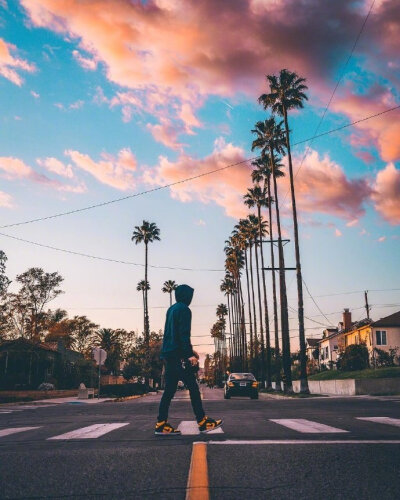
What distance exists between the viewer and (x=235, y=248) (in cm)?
7712

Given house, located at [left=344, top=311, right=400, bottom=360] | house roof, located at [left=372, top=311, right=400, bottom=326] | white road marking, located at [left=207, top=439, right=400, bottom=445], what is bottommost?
white road marking, located at [left=207, top=439, right=400, bottom=445]

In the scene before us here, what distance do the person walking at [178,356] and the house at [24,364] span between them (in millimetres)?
44583

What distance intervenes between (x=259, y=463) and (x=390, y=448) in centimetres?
165

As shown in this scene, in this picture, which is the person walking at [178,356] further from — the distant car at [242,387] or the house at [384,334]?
the house at [384,334]

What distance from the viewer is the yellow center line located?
3.41 metres

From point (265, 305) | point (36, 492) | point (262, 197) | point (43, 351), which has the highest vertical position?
point (262, 197)

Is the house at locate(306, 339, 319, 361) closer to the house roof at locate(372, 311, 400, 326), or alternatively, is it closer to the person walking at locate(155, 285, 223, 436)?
the house roof at locate(372, 311, 400, 326)

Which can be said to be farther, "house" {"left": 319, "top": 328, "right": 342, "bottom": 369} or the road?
"house" {"left": 319, "top": 328, "right": 342, "bottom": 369}

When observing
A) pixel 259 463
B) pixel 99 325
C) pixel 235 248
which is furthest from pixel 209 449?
pixel 99 325

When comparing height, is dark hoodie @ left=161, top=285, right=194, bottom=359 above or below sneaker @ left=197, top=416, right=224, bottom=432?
above

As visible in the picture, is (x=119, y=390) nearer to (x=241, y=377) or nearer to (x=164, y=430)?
(x=241, y=377)

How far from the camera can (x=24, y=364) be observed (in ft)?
181

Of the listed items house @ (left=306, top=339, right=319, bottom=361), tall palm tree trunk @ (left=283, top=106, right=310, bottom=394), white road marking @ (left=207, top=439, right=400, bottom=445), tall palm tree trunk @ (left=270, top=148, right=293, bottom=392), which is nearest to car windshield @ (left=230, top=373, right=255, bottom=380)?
tall palm tree trunk @ (left=283, top=106, right=310, bottom=394)

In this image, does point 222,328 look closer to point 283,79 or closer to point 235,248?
point 235,248
